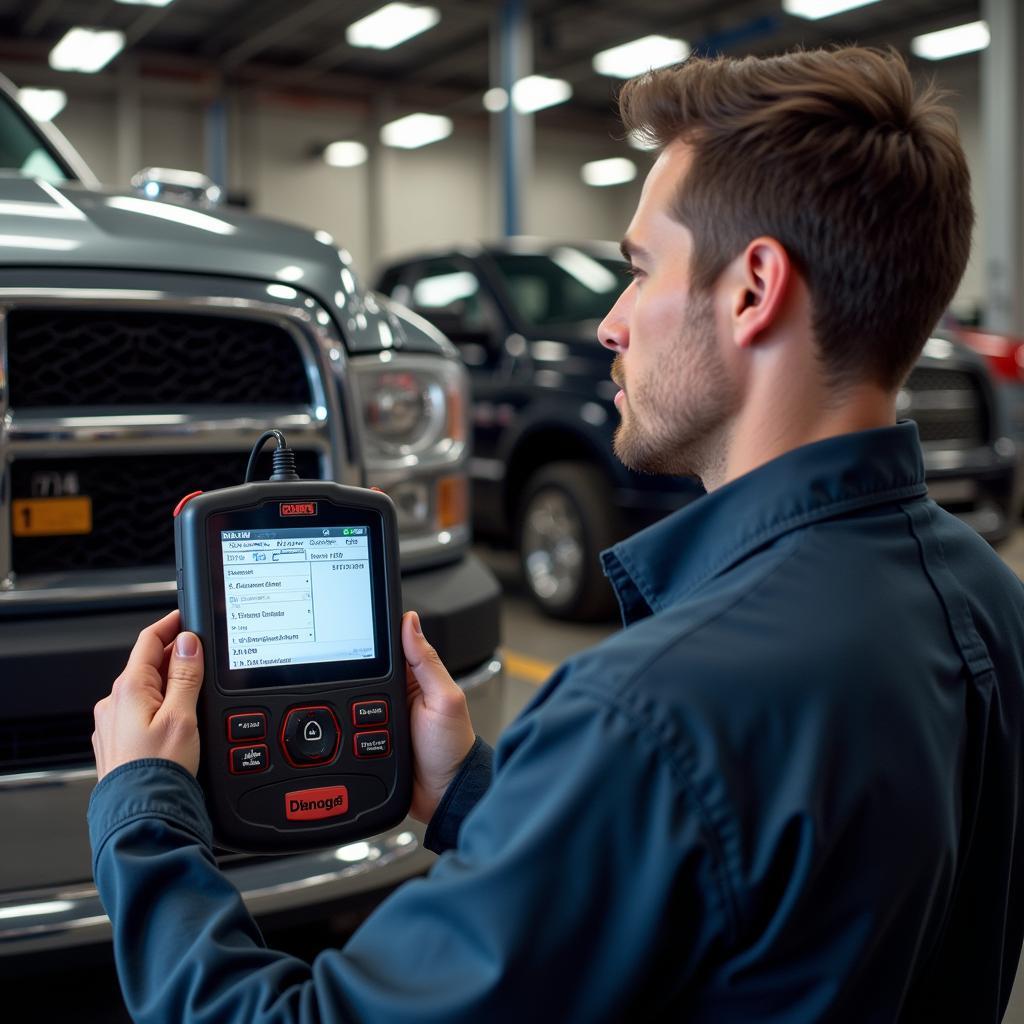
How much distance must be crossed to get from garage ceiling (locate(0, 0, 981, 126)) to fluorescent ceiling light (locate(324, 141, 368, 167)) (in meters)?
0.89

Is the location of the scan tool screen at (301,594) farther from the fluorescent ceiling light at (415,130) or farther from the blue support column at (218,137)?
the fluorescent ceiling light at (415,130)

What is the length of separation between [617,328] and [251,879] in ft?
3.56

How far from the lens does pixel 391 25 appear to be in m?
16.0

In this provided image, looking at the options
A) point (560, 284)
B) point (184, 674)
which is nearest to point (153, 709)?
point (184, 674)

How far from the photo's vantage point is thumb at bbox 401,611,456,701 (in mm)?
1321

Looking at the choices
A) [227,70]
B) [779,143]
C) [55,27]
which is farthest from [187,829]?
[227,70]

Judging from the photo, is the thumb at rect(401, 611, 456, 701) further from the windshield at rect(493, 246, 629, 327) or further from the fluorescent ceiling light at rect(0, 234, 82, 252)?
the windshield at rect(493, 246, 629, 327)

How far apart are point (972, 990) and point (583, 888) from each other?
0.41 m

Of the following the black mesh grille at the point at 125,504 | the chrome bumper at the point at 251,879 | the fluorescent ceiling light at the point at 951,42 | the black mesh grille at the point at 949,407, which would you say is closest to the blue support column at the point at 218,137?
the fluorescent ceiling light at the point at 951,42

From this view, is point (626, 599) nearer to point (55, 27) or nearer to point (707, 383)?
point (707, 383)

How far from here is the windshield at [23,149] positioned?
3.04m

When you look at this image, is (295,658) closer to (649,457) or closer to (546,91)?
(649,457)

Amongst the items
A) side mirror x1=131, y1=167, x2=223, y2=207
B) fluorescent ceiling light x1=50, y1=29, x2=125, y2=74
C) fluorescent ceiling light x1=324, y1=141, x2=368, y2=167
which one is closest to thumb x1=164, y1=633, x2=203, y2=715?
side mirror x1=131, y1=167, x2=223, y2=207

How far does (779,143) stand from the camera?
3.12 ft
